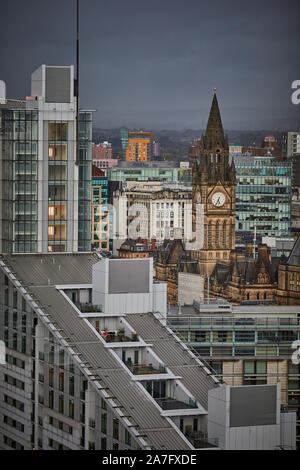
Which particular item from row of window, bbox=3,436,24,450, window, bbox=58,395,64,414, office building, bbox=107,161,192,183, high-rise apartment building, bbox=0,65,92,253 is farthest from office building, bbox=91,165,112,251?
window, bbox=58,395,64,414

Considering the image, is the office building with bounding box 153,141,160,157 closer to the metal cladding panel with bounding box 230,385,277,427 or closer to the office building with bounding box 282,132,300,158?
the office building with bounding box 282,132,300,158

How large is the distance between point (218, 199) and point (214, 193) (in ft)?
0.82

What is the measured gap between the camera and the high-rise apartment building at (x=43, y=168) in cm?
1574

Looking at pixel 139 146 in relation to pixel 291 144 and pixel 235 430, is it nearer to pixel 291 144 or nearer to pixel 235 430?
pixel 291 144

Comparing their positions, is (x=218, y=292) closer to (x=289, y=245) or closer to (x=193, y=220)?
(x=289, y=245)

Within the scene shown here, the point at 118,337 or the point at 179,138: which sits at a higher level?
the point at 179,138

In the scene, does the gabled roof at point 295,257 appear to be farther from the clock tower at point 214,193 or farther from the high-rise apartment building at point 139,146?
the high-rise apartment building at point 139,146

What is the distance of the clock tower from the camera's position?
3322cm

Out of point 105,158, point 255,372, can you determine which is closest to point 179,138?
point 105,158

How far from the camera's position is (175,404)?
10.8 m

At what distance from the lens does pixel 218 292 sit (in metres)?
28.4

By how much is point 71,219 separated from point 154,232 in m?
17.6
